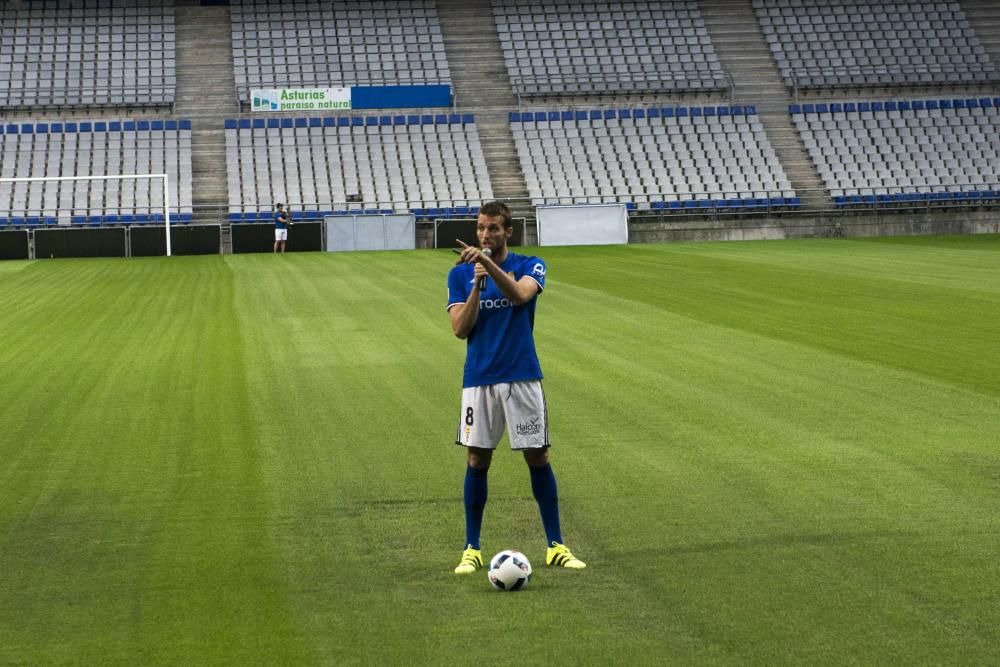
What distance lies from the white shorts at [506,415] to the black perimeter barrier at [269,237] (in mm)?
36346

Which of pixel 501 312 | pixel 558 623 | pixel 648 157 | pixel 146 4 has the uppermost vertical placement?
pixel 146 4

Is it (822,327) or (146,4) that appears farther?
(146,4)

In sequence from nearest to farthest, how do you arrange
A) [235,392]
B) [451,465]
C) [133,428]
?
[451,465], [133,428], [235,392]

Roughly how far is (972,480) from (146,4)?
51.7 metres

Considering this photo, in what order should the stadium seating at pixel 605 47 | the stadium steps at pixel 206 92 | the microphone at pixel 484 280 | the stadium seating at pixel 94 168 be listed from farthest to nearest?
the stadium seating at pixel 605 47, the stadium steps at pixel 206 92, the stadium seating at pixel 94 168, the microphone at pixel 484 280

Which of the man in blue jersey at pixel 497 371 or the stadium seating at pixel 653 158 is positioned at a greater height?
the stadium seating at pixel 653 158

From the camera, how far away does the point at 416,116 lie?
51.4 metres

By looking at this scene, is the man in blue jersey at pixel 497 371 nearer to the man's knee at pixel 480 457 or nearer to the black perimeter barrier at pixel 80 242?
the man's knee at pixel 480 457

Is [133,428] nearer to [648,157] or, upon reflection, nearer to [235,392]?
[235,392]

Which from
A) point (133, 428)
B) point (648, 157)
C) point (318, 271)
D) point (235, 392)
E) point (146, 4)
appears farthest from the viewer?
point (146, 4)

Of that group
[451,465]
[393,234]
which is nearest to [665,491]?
[451,465]

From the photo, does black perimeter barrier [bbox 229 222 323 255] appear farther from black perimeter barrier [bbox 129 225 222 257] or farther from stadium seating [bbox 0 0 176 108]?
stadium seating [bbox 0 0 176 108]

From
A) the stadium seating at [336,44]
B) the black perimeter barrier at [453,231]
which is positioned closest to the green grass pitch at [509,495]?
the black perimeter barrier at [453,231]

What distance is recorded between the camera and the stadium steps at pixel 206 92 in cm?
4753
